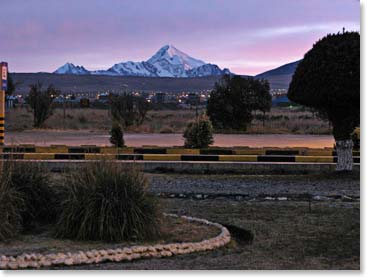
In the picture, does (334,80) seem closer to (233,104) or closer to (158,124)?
(233,104)

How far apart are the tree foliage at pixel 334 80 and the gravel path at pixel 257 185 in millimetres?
→ 1001

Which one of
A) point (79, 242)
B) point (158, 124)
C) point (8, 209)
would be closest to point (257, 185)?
point (79, 242)

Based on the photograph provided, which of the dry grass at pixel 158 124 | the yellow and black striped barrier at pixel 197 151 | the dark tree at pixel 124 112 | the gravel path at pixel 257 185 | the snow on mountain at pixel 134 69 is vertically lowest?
the gravel path at pixel 257 185

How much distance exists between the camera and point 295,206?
973cm

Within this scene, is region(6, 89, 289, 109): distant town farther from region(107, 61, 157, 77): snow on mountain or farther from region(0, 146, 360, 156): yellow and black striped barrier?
region(0, 146, 360, 156): yellow and black striped barrier

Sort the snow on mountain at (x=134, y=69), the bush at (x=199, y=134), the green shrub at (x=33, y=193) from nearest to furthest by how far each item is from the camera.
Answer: the green shrub at (x=33, y=193) < the bush at (x=199, y=134) < the snow on mountain at (x=134, y=69)

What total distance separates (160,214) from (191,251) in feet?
3.07

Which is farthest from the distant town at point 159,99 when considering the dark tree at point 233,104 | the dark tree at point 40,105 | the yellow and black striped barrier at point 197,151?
the yellow and black striped barrier at point 197,151

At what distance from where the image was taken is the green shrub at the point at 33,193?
760 cm

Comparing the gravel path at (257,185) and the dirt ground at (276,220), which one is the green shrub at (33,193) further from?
the gravel path at (257,185)

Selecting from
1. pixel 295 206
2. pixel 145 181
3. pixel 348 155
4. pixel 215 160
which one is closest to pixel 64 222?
pixel 145 181

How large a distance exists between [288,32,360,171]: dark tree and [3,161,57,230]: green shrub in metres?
5.77

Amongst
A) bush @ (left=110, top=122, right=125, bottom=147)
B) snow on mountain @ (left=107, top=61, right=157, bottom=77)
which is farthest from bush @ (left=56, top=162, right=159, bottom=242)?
snow on mountain @ (left=107, top=61, right=157, bottom=77)

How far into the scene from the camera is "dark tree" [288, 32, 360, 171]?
1180 centimetres
